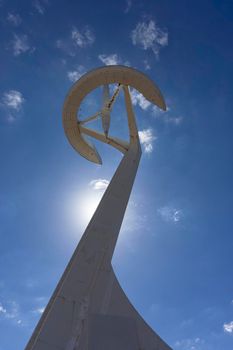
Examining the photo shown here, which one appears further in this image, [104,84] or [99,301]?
[104,84]

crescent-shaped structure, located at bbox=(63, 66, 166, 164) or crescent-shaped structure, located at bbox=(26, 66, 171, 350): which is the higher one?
crescent-shaped structure, located at bbox=(63, 66, 166, 164)

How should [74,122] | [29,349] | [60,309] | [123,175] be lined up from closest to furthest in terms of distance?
1. [29,349]
2. [60,309]
3. [123,175]
4. [74,122]

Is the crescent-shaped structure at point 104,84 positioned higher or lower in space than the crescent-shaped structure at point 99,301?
higher

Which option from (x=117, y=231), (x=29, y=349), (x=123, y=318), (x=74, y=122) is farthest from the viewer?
(x=74, y=122)

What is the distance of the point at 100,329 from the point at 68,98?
1224 cm

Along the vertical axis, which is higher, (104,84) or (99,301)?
(104,84)

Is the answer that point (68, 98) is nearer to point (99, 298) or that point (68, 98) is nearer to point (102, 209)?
point (102, 209)

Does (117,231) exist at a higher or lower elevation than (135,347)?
higher

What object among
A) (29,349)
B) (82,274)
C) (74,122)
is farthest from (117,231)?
(74,122)

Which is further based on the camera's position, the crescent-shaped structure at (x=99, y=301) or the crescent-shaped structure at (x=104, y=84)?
the crescent-shaped structure at (x=104, y=84)

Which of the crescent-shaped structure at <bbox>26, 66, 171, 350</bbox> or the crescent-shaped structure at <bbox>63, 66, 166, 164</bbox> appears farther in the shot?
the crescent-shaped structure at <bbox>63, 66, 166, 164</bbox>

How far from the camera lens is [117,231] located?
1376 cm

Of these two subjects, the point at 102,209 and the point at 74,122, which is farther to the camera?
the point at 74,122

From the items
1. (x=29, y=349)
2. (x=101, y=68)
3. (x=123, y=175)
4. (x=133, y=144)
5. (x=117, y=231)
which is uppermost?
(x=101, y=68)
